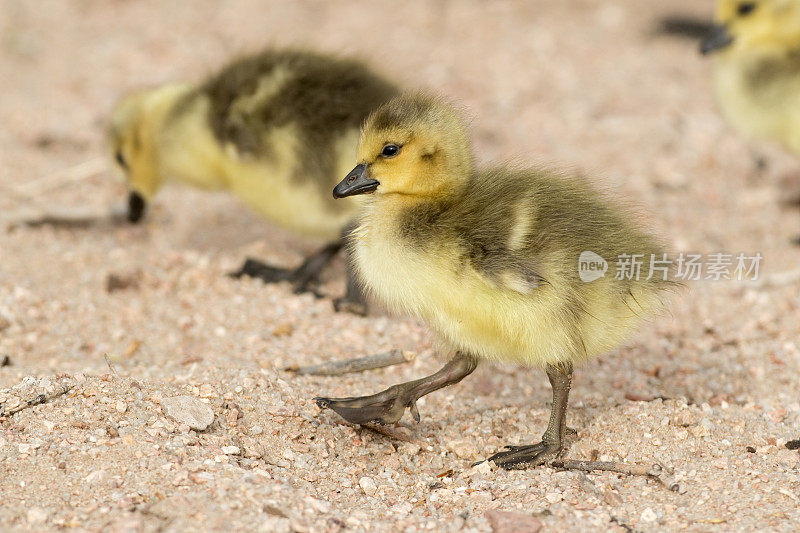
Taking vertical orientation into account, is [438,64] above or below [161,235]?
above

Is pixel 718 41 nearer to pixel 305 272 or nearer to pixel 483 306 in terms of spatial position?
pixel 305 272

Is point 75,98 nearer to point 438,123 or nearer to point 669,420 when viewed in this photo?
point 438,123

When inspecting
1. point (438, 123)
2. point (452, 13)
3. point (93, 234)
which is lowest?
point (93, 234)

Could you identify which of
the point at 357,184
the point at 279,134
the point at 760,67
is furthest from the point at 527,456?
the point at 760,67

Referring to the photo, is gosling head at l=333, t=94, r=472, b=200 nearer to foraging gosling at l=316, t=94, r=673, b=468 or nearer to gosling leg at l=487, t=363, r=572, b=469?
foraging gosling at l=316, t=94, r=673, b=468

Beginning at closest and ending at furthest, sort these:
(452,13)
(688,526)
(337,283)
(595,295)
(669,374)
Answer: (688,526) < (595,295) < (669,374) < (337,283) < (452,13)

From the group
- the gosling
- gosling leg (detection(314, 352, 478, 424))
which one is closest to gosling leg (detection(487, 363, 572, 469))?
gosling leg (detection(314, 352, 478, 424))

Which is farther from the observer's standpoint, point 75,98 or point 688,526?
point 75,98

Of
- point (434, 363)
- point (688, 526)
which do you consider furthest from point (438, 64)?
point (688, 526)
